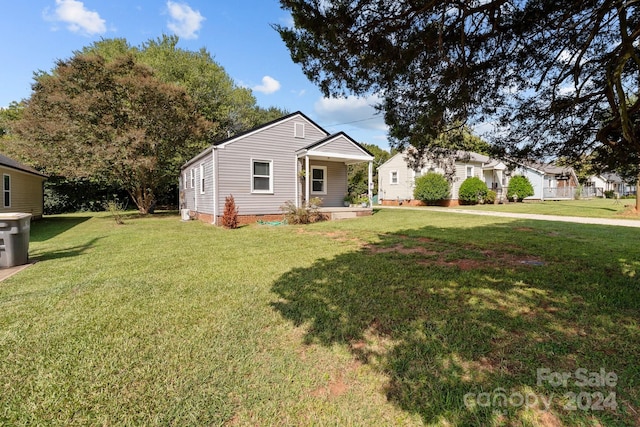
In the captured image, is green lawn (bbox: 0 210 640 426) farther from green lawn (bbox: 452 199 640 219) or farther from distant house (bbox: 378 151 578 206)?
distant house (bbox: 378 151 578 206)

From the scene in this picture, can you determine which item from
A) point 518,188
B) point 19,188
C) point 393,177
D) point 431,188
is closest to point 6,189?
point 19,188

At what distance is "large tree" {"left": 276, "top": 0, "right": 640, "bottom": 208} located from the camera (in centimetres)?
348

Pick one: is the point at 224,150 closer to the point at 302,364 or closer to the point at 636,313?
the point at 302,364

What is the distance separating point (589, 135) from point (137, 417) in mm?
5826

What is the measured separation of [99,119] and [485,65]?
1954cm

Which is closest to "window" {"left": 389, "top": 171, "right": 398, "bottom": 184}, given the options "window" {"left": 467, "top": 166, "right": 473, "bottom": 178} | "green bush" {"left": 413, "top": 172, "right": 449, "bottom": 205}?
"green bush" {"left": 413, "top": 172, "right": 449, "bottom": 205}

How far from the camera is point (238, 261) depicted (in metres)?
5.84

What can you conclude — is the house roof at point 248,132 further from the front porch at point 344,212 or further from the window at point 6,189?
the window at point 6,189

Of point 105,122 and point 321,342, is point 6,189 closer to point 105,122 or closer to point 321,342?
point 105,122

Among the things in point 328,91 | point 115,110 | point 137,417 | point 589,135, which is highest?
point 115,110

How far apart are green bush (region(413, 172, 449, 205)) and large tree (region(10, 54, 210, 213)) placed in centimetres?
1762

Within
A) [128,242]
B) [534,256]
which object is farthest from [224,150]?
[534,256]

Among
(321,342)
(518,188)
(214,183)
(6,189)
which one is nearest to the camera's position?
(321,342)

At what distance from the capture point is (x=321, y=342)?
2758mm
